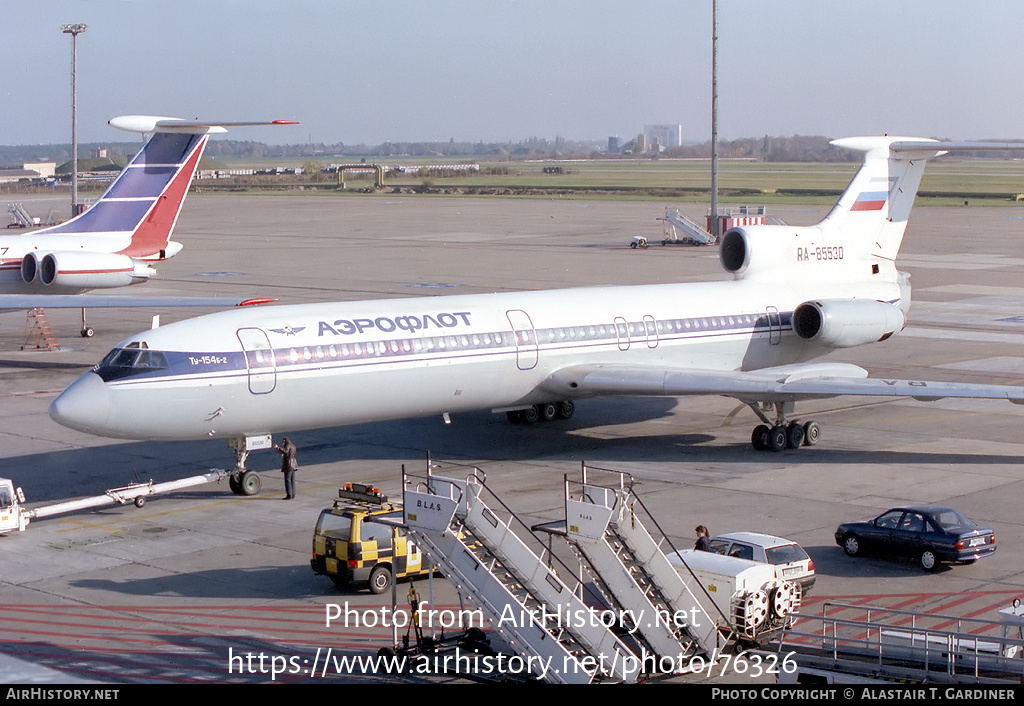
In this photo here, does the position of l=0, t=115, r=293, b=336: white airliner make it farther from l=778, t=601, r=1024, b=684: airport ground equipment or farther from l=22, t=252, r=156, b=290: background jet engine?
l=778, t=601, r=1024, b=684: airport ground equipment

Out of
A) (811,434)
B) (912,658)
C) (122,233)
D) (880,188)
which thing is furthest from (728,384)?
(122,233)

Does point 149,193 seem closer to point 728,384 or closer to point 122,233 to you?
point 122,233

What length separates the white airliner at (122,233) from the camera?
40.8m

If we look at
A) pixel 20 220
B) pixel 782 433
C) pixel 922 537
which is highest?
pixel 20 220

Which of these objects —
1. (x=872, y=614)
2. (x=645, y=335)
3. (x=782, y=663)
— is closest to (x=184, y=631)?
(x=782, y=663)

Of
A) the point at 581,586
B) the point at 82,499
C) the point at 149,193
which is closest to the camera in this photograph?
the point at 581,586

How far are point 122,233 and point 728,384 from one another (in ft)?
76.7

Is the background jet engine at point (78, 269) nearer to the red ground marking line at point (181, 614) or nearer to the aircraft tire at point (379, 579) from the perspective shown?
the red ground marking line at point (181, 614)

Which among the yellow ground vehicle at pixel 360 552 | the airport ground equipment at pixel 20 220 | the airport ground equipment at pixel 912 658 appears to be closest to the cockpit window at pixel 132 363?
the yellow ground vehicle at pixel 360 552

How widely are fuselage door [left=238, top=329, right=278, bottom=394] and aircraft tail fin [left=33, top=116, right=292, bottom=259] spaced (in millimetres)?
19006

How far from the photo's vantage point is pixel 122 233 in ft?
139

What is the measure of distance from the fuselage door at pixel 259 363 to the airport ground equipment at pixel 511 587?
8.51 m

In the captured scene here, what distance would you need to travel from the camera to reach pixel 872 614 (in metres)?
16.8

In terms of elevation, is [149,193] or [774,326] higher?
[149,193]
